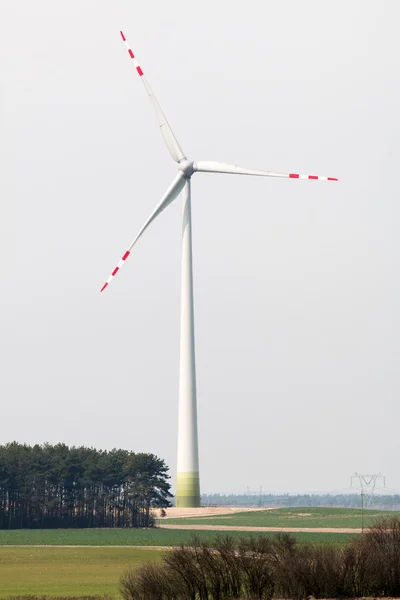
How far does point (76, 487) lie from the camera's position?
581 feet

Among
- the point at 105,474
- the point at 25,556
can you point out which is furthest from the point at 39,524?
the point at 25,556

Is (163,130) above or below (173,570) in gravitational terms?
above

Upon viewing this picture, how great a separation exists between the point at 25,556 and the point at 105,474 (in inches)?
3147

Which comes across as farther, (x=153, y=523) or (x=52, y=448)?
(x=52, y=448)

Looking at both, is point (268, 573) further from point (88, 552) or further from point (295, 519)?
point (295, 519)

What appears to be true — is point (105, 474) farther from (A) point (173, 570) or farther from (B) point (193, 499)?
(A) point (173, 570)

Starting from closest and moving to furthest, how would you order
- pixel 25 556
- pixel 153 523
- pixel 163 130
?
1. pixel 25 556
2. pixel 163 130
3. pixel 153 523

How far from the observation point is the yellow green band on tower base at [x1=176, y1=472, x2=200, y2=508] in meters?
146

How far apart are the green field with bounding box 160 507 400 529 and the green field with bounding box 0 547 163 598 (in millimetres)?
39855

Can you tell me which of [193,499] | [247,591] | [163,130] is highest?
[163,130]

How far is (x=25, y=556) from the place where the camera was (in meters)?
98.6

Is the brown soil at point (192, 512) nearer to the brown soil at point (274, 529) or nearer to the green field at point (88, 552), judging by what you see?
the green field at point (88, 552)

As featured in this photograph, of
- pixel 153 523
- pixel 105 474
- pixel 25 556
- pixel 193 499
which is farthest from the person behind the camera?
pixel 105 474

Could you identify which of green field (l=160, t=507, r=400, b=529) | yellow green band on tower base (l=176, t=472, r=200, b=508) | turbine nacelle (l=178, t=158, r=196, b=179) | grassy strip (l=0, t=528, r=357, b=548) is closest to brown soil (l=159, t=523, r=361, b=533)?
green field (l=160, t=507, r=400, b=529)
